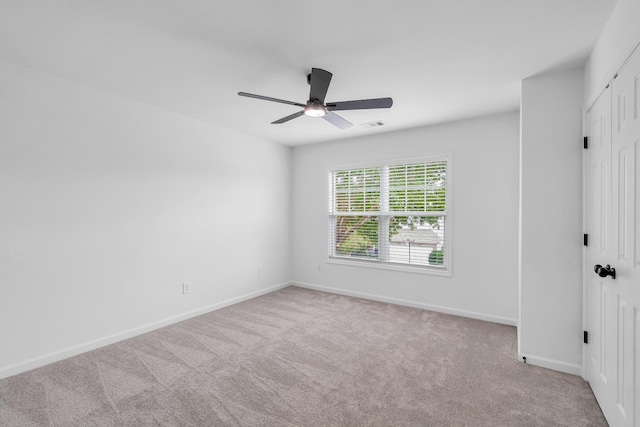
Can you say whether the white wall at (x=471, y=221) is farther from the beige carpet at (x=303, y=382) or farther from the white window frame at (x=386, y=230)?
the beige carpet at (x=303, y=382)

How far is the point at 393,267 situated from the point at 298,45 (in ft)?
10.5

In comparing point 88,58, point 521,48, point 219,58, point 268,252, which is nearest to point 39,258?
point 88,58

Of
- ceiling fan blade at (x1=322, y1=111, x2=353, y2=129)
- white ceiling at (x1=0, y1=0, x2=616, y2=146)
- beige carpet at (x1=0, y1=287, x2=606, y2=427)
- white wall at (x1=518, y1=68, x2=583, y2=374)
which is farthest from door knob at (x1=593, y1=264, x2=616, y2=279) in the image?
ceiling fan blade at (x1=322, y1=111, x2=353, y2=129)

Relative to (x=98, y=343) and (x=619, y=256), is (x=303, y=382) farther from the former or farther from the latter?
(x=619, y=256)

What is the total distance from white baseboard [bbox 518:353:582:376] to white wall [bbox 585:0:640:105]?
2061mm

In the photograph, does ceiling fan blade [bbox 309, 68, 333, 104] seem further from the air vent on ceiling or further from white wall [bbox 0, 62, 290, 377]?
white wall [bbox 0, 62, 290, 377]

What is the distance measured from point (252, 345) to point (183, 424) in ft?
3.78

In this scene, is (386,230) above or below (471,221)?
below

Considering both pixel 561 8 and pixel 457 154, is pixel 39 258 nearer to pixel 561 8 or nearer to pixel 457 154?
pixel 561 8

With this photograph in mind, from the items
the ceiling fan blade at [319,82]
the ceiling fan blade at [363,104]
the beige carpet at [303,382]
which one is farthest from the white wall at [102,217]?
the ceiling fan blade at [363,104]

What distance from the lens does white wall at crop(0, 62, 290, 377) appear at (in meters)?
2.50

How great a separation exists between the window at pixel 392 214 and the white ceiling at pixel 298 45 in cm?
127

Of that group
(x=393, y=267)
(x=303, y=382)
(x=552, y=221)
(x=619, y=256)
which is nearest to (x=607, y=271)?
(x=619, y=256)

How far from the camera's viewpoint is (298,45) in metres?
2.18
